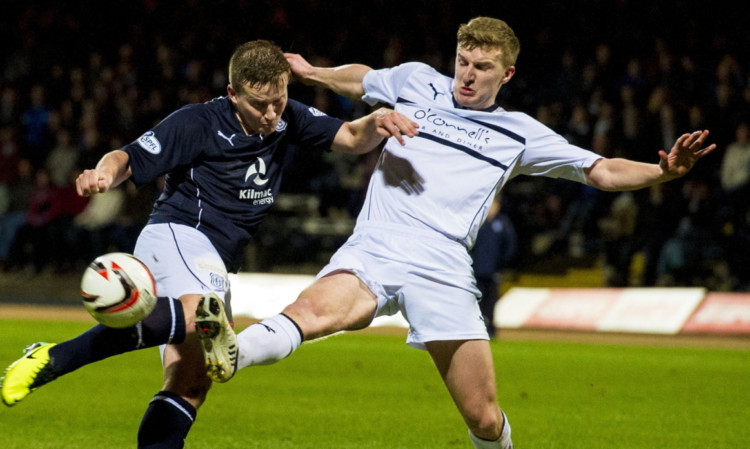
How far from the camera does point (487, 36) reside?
16.3 ft

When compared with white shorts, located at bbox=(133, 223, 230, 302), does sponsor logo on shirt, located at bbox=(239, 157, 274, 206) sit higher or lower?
higher

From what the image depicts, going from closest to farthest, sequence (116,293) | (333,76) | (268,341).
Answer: (116,293) → (268,341) → (333,76)

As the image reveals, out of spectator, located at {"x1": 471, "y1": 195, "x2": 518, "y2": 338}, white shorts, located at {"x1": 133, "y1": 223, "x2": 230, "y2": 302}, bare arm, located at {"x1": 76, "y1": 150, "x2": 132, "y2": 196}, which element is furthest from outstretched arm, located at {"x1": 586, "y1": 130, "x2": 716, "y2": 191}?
spectator, located at {"x1": 471, "y1": 195, "x2": 518, "y2": 338}

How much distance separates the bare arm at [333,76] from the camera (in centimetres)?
546

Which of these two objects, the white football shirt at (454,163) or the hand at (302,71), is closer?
the white football shirt at (454,163)

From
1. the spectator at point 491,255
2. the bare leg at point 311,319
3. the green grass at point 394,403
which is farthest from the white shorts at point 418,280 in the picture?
the spectator at point 491,255

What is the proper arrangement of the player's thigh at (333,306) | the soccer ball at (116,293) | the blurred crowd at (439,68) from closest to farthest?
the soccer ball at (116,293) → the player's thigh at (333,306) → the blurred crowd at (439,68)

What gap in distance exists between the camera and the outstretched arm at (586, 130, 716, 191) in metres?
4.78

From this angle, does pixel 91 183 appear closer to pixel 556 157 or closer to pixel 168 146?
pixel 168 146

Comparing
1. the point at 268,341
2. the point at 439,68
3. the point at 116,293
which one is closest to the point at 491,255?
the point at 439,68

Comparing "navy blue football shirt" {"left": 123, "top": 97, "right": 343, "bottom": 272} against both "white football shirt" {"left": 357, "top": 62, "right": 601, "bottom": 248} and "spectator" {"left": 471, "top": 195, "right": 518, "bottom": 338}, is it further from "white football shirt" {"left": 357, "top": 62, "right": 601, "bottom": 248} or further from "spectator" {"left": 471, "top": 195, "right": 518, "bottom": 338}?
"spectator" {"left": 471, "top": 195, "right": 518, "bottom": 338}

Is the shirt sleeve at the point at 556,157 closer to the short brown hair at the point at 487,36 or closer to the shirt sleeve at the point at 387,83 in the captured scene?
the short brown hair at the point at 487,36

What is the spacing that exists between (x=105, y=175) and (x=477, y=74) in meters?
1.94

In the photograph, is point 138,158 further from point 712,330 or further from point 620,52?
point 620,52
